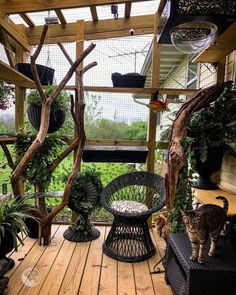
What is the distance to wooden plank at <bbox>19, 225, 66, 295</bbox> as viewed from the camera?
2.04 meters

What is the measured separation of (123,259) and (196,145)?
1.26 m

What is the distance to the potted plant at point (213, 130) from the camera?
208cm

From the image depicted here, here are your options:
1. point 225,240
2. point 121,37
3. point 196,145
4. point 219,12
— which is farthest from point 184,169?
point 121,37

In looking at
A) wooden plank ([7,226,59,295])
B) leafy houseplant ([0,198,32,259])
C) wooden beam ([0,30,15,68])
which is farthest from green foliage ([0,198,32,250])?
wooden beam ([0,30,15,68])

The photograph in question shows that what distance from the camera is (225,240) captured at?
1.91 metres

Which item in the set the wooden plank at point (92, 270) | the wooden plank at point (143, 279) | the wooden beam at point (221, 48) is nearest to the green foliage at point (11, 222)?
the wooden plank at point (92, 270)

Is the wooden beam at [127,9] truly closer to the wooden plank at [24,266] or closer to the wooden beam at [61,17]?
the wooden beam at [61,17]

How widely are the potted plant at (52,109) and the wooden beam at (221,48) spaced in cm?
149

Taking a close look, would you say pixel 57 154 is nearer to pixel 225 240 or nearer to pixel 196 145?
pixel 196 145

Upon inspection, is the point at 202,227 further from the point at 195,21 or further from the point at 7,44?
the point at 7,44

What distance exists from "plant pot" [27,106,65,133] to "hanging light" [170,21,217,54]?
1.40 metres

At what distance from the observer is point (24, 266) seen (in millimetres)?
2361

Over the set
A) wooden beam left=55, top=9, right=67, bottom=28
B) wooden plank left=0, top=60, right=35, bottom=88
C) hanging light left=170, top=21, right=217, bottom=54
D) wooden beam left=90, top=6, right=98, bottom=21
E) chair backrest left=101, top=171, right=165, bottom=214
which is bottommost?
chair backrest left=101, top=171, right=165, bottom=214

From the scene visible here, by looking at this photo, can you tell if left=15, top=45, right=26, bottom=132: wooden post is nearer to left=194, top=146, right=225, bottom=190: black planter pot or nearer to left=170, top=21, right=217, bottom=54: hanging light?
left=170, top=21, right=217, bottom=54: hanging light
